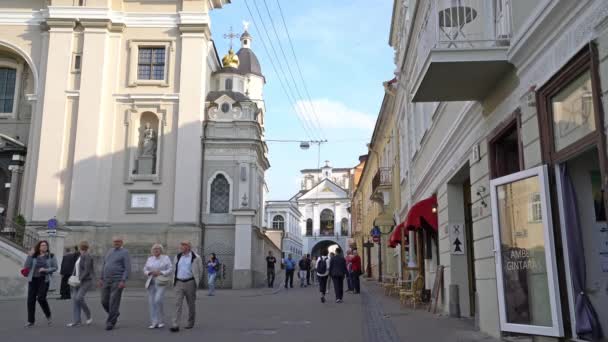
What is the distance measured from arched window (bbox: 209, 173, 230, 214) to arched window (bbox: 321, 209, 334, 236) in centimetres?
6509

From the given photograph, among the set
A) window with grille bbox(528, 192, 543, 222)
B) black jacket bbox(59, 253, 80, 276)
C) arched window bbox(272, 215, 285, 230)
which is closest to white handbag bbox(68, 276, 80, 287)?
black jacket bbox(59, 253, 80, 276)

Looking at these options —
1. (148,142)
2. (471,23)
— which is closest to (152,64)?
(148,142)

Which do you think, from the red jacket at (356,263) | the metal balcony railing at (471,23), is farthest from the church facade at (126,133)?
the metal balcony railing at (471,23)

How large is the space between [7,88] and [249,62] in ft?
95.6

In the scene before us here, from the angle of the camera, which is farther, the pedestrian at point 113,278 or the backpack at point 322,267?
the backpack at point 322,267

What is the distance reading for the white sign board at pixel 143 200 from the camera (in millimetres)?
30188

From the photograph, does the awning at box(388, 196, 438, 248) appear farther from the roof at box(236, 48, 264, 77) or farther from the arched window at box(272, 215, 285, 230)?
the arched window at box(272, 215, 285, 230)

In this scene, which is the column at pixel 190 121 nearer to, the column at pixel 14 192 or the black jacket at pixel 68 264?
the column at pixel 14 192

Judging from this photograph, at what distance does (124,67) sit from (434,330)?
994 inches

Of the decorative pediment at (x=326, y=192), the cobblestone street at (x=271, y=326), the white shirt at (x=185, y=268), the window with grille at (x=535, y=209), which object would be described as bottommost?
the cobblestone street at (x=271, y=326)

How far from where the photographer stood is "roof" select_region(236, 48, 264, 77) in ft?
191

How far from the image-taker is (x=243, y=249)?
97.7 feet

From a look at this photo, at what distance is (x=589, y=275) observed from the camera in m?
6.62

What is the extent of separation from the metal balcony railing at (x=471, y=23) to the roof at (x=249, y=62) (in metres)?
48.5
